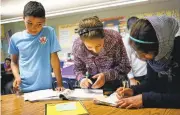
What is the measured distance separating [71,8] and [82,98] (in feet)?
2.06

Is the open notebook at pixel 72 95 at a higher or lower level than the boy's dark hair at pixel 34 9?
lower

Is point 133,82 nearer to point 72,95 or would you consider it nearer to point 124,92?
point 124,92

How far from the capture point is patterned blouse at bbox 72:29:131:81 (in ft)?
4.43

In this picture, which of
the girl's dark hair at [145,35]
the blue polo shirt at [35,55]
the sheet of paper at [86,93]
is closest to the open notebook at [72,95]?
the sheet of paper at [86,93]

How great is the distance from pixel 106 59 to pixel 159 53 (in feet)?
1.65

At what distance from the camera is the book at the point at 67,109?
940 millimetres

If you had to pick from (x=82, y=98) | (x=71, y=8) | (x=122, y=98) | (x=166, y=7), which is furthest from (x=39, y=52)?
(x=166, y=7)

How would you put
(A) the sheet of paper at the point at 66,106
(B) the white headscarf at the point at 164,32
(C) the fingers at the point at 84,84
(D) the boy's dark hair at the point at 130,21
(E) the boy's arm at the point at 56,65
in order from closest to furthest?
(B) the white headscarf at the point at 164,32 → (A) the sheet of paper at the point at 66,106 → (D) the boy's dark hair at the point at 130,21 → (C) the fingers at the point at 84,84 → (E) the boy's arm at the point at 56,65

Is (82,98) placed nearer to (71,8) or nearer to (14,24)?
(71,8)

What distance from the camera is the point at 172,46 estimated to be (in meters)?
0.89

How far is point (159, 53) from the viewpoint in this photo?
35.6 inches

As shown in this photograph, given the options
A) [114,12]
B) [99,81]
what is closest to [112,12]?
[114,12]

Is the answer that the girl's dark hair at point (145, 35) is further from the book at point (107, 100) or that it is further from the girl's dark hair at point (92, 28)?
the girl's dark hair at point (92, 28)

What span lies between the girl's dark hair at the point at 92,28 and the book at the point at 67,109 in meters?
0.42
